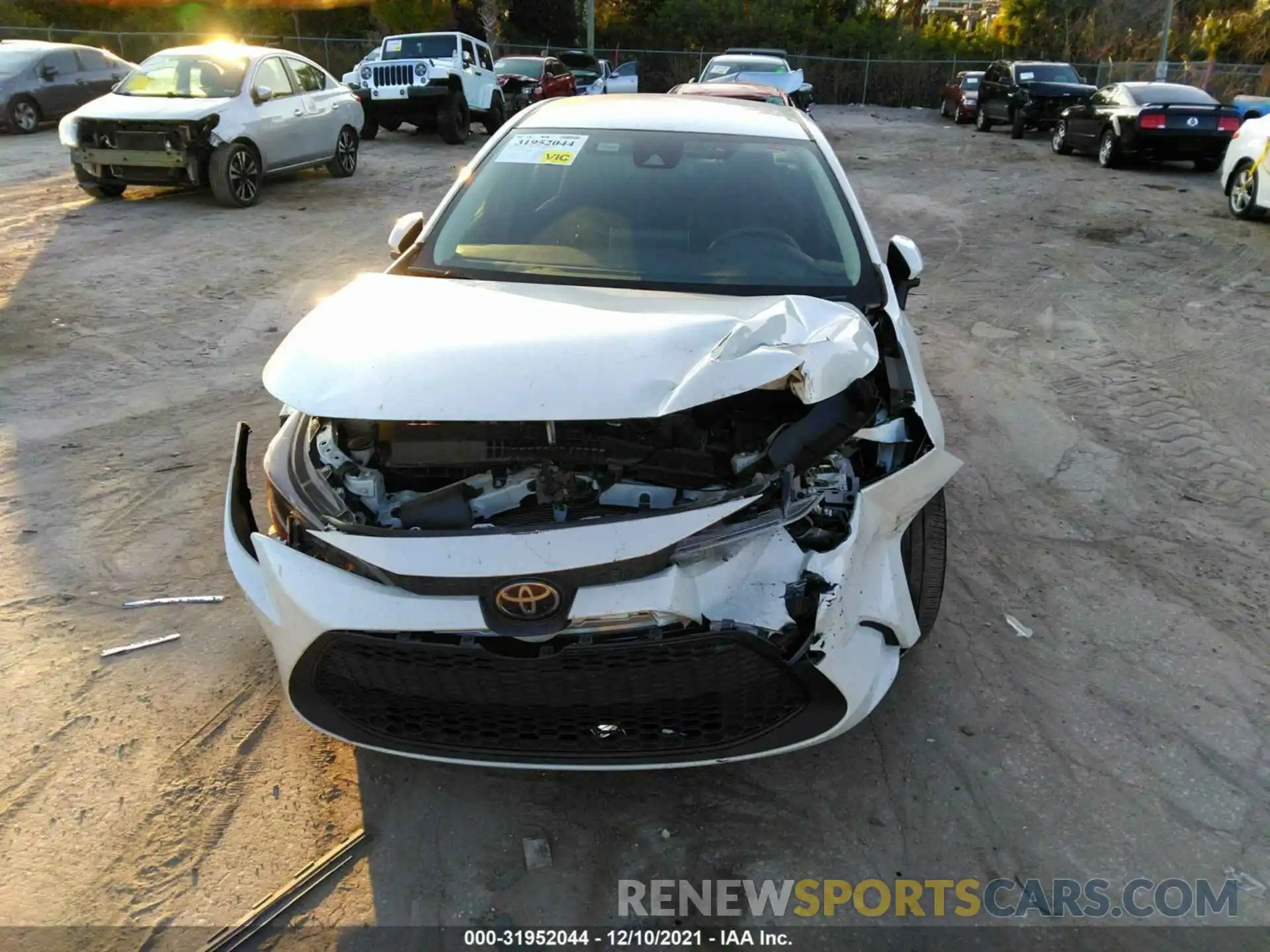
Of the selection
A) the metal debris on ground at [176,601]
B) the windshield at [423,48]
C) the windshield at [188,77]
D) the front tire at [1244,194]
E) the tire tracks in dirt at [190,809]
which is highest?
the windshield at [423,48]

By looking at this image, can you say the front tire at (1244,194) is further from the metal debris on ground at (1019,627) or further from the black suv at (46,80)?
the black suv at (46,80)

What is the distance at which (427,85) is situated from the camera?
16.8 metres

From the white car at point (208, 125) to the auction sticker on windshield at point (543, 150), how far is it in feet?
24.8

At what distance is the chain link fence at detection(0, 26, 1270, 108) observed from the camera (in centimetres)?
2734

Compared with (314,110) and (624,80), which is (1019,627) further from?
(624,80)

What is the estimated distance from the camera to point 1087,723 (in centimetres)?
309

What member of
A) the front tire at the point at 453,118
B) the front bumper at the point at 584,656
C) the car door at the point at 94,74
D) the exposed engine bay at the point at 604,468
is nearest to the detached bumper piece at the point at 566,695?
the front bumper at the point at 584,656

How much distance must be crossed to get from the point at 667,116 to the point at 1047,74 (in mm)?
19364

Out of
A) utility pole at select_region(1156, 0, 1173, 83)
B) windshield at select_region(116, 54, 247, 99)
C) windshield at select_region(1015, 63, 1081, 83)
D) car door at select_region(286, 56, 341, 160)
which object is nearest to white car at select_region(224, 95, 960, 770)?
windshield at select_region(116, 54, 247, 99)

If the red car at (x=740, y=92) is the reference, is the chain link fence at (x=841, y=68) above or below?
above

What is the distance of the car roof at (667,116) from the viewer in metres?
4.21

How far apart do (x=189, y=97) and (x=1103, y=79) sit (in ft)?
94.6

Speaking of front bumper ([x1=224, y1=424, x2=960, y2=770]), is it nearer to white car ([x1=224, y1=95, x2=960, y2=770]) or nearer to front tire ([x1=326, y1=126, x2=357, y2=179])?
white car ([x1=224, y1=95, x2=960, y2=770])

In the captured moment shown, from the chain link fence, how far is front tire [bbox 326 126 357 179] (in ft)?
59.8
